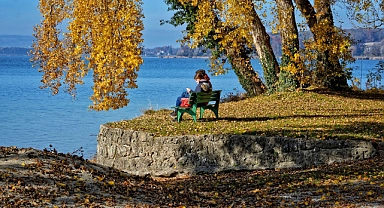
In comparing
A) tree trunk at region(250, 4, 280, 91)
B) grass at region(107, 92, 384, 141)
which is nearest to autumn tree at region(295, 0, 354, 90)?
grass at region(107, 92, 384, 141)

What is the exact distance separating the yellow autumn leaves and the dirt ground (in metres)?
8.40

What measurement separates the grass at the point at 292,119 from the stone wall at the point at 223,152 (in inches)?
16.3

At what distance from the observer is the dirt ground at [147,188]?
8016mm

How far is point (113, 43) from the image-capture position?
19.0 m

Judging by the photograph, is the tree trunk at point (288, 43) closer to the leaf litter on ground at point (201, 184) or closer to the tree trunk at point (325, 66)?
the tree trunk at point (325, 66)

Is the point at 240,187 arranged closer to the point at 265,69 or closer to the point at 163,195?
the point at 163,195

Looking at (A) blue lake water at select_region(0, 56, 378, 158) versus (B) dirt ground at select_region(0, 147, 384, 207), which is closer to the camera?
(B) dirt ground at select_region(0, 147, 384, 207)

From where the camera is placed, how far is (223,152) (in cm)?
1401

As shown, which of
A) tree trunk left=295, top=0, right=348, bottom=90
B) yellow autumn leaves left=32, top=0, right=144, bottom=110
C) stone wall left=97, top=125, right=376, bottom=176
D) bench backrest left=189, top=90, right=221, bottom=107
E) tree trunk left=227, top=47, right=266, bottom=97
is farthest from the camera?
tree trunk left=227, top=47, right=266, bottom=97

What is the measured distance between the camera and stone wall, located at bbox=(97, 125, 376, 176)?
13242mm

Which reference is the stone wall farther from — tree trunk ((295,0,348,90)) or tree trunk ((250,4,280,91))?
tree trunk ((295,0,348,90))

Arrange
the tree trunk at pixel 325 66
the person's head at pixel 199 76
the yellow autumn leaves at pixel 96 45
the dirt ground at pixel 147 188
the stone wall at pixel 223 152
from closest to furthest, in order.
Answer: the dirt ground at pixel 147 188
the stone wall at pixel 223 152
the person's head at pixel 199 76
the yellow autumn leaves at pixel 96 45
the tree trunk at pixel 325 66

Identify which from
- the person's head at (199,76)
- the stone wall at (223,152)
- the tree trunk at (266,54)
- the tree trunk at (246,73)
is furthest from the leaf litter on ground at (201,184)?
the tree trunk at (246,73)

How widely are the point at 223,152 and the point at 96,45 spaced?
7001 mm
